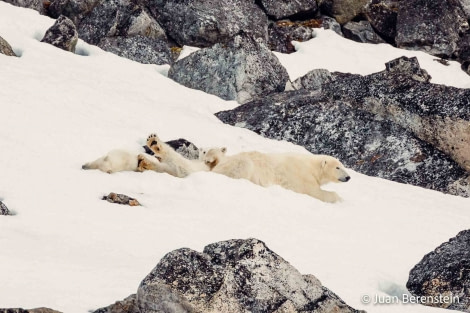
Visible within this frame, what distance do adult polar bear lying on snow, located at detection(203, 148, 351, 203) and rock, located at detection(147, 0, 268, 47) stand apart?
36.8 feet

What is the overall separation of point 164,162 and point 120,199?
8.95ft

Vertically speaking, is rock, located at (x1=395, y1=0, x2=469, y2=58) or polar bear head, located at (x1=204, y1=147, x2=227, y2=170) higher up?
polar bear head, located at (x1=204, y1=147, x2=227, y2=170)

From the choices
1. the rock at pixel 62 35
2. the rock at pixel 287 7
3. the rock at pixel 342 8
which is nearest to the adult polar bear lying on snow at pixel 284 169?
the rock at pixel 62 35

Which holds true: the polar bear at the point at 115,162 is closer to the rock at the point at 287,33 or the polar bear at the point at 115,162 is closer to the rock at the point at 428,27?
the rock at the point at 287,33

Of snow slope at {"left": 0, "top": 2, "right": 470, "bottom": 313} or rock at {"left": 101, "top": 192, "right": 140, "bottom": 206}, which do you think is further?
rock at {"left": 101, "top": 192, "right": 140, "bottom": 206}

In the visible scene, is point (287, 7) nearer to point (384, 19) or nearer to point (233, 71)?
point (384, 19)

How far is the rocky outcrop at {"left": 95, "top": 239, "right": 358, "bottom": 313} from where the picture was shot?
21.9 feet

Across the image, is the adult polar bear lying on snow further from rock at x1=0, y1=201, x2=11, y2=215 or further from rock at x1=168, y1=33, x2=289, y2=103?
rock at x1=168, y1=33, x2=289, y2=103

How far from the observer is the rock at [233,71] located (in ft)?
73.2

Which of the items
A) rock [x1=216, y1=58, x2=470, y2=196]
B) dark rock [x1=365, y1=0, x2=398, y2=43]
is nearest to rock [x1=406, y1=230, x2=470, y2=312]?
rock [x1=216, y1=58, x2=470, y2=196]

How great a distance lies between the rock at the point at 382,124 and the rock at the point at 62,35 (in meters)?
4.70

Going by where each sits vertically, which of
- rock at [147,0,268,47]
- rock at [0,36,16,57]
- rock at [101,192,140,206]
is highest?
rock at [101,192,140,206]

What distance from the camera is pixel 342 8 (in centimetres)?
3025

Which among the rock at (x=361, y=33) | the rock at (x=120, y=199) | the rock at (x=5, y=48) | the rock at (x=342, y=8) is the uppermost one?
the rock at (x=120, y=199)
